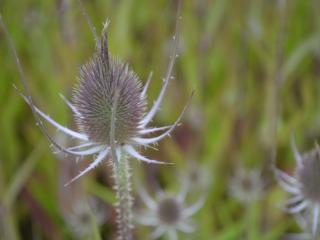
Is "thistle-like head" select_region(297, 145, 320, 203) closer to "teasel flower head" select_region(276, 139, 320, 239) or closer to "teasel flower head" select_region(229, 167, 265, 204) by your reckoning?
"teasel flower head" select_region(276, 139, 320, 239)

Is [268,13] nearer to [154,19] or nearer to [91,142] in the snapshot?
[154,19]

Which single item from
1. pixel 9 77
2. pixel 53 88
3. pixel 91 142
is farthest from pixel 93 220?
pixel 9 77

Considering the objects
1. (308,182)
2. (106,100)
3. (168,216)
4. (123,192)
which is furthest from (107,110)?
(168,216)

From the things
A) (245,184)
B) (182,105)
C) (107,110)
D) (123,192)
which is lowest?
(123,192)

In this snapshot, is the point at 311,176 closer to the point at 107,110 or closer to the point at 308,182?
the point at 308,182

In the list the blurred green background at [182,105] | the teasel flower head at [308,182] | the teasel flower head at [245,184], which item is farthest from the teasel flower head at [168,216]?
the teasel flower head at [308,182]
